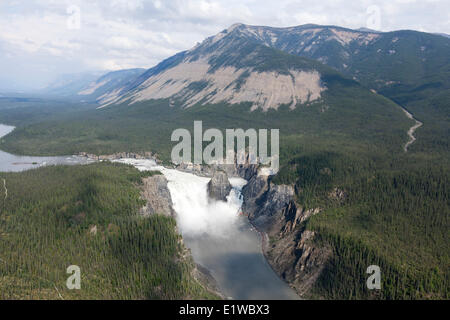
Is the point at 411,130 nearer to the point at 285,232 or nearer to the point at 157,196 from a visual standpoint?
the point at 285,232

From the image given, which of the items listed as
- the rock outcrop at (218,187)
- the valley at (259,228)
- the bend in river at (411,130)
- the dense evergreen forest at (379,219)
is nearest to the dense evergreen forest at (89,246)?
the valley at (259,228)

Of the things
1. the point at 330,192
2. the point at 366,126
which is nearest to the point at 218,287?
the point at 330,192

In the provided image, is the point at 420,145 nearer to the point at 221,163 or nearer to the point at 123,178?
the point at 221,163

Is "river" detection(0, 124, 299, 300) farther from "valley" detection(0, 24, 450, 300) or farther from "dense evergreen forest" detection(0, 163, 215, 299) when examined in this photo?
"dense evergreen forest" detection(0, 163, 215, 299)

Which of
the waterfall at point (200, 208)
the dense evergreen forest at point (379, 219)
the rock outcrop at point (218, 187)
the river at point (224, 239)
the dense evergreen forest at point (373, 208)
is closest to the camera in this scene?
the dense evergreen forest at point (373, 208)

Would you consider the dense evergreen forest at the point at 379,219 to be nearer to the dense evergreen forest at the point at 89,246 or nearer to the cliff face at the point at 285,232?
the cliff face at the point at 285,232

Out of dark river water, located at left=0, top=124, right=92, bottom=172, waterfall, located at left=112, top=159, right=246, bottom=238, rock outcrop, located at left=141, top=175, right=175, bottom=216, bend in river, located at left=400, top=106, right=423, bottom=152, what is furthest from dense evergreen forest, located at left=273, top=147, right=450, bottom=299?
dark river water, located at left=0, top=124, right=92, bottom=172

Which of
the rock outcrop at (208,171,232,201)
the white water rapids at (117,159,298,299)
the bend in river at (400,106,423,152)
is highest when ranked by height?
the bend in river at (400,106,423,152)
